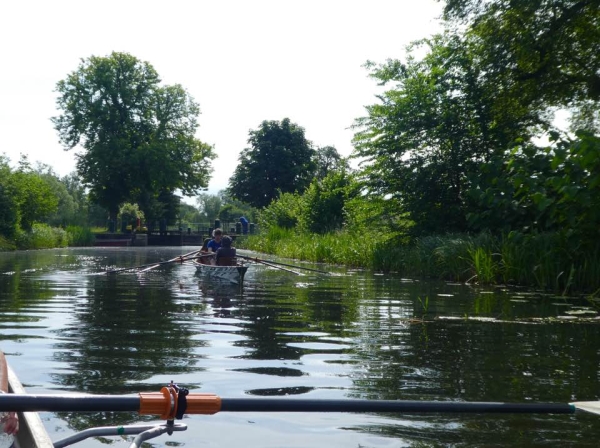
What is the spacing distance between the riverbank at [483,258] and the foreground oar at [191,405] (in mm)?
12472

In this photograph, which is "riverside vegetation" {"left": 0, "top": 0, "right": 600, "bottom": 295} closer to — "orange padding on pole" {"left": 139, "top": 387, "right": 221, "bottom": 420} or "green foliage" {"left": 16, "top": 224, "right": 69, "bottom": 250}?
"orange padding on pole" {"left": 139, "top": 387, "right": 221, "bottom": 420}

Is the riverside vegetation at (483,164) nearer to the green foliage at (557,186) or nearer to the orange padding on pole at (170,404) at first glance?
the green foliage at (557,186)

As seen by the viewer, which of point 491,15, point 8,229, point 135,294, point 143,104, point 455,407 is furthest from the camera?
point 143,104

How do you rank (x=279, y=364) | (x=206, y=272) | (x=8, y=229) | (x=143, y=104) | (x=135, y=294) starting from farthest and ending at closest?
(x=143, y=104) < (x=8, y=229) < (x=206, y=272) < (x=135, y=294) < (x=279, y=364)

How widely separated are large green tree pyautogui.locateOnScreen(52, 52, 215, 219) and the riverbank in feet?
126

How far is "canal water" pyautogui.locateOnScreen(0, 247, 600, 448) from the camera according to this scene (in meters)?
5.09

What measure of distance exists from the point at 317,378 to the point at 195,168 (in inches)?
2577

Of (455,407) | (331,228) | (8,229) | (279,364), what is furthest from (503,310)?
(8,229)

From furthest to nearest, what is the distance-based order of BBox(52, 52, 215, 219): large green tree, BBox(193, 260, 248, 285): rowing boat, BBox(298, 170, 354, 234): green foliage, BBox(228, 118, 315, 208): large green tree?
1. BBox(228, 118, 315, 208): large green tree
2. BBox(52, 52, 215, 219): large green tree
3. BBox(298, 170, 354, 234): green foliage
4. BBox(193, 260, 248, 285): rowing boat

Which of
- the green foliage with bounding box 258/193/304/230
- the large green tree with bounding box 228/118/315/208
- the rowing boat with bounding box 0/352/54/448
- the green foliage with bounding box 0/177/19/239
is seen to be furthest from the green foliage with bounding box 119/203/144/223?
the rowing boat with bounding box 0/352/54/448

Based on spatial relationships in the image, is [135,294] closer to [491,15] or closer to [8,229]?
[491,15]

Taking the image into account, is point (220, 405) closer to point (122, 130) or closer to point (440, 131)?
point (440, 131)

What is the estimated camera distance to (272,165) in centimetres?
7838

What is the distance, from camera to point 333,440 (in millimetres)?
4859
